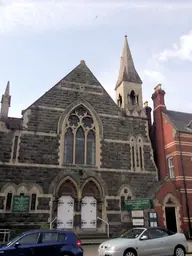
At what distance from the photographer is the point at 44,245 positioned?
8.92 metres

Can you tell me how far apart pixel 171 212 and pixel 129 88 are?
12.1m

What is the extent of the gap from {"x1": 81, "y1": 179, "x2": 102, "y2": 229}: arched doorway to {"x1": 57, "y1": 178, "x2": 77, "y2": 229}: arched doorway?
0.77 meters

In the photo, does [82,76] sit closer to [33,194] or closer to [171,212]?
[33,194]

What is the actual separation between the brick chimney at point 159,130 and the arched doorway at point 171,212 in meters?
2.78

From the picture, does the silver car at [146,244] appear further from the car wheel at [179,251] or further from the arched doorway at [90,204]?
the arched doorway at [90,204]

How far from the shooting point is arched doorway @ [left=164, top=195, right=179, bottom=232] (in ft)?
62.2

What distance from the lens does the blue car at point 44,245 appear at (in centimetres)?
852

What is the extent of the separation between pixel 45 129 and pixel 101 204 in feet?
23.4

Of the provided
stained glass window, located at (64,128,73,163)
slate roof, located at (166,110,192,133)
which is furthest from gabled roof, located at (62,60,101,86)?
slate roof, located at (166,110,192,133)

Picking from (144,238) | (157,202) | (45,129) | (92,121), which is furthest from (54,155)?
(144,238)

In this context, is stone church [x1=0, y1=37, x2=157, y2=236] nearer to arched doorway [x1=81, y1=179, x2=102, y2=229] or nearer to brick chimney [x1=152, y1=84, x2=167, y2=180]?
arched doorway [x1=81, y1=179, x2=102, y2=229]

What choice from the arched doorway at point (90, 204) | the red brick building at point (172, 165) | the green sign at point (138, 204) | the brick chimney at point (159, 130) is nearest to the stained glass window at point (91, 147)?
the arched doorway at point (90, 204)

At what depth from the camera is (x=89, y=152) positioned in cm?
2036

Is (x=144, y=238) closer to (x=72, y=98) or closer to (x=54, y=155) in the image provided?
(x=54, y=155)
